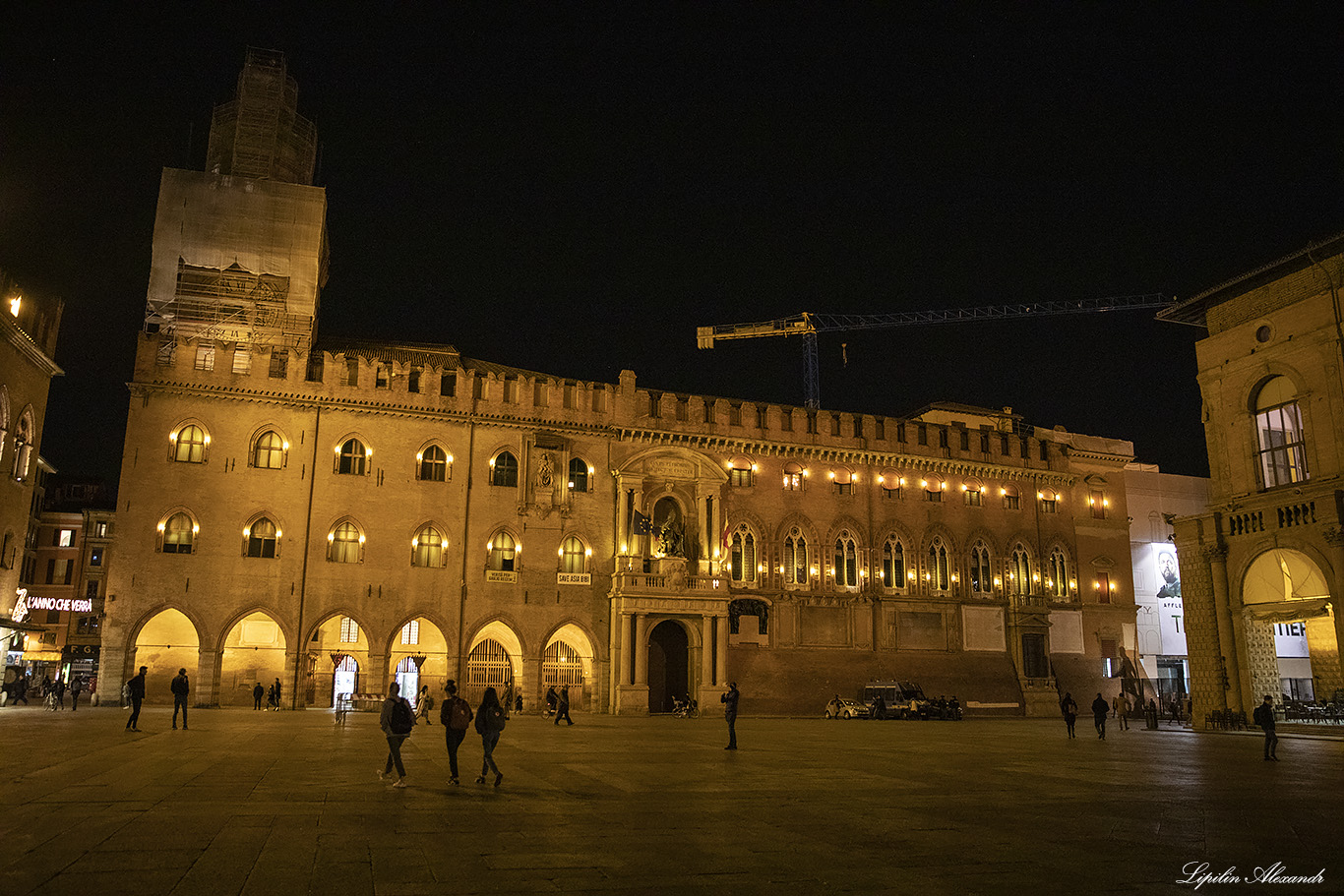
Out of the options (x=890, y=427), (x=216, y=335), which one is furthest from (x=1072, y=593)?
(x=216, y=335)

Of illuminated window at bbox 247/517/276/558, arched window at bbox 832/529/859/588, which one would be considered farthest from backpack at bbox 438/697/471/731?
arched window at bbox 832/529/859/588

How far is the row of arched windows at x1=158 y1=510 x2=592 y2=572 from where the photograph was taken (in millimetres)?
39344

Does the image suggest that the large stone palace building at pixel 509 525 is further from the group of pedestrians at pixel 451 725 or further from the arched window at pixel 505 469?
the group of pedestrians at pixel 451 725

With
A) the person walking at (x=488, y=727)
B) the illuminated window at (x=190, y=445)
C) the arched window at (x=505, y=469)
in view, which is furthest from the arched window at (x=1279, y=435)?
the illuminated window at (x=190, y=445)

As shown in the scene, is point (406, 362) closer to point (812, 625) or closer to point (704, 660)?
point (704, 660)

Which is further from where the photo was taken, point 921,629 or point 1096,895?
point 921,629

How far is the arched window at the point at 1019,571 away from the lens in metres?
52.3

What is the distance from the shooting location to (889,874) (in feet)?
29.3

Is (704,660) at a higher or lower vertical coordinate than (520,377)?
lower

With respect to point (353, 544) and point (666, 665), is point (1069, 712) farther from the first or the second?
point (353, 544)

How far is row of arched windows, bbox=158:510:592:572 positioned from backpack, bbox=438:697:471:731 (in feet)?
89.1

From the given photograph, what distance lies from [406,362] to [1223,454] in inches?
1273

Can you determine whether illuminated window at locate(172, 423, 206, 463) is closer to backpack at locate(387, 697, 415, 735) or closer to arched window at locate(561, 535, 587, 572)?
arched window at locate(561, 535, 587, 572)

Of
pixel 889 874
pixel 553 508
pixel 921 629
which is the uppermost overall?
pixel 553 508
